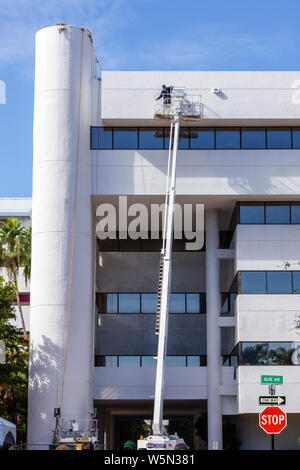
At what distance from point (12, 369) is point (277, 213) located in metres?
17.8

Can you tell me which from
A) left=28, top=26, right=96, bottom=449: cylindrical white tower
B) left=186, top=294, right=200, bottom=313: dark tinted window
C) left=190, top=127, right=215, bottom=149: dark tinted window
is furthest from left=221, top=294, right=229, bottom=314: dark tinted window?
left=190, top=127, right=215, bottom=149: dark tinted window

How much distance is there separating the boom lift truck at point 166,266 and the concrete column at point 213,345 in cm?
431

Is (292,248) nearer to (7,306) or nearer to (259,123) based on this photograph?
(259,123)

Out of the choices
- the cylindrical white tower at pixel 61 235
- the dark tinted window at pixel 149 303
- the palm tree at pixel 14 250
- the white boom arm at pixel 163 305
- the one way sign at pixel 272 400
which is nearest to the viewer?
the one way sign at pixel 272 400

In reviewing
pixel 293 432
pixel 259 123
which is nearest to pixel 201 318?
pixel 293 432

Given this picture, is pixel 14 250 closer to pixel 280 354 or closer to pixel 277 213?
pixel 277 213

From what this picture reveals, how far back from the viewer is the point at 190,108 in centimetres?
4478

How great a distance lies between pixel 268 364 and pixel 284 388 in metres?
1.56

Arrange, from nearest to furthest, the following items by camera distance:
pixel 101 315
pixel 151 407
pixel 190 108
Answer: pixel 190 108, pixel 101 315, pixel 151 407

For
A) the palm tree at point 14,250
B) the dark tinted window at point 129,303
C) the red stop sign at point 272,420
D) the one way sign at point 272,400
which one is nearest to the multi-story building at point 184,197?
the dark tinted window at point 129,303

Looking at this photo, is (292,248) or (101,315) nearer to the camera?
(292,248)

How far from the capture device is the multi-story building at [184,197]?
43.6 meters

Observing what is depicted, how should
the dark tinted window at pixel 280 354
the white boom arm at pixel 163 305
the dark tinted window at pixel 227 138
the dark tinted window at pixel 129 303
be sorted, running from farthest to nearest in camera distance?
the dark tinted window at pixel 129 303 → the dark tinted window at pixel 227 138 → the dark tinted window at pixel 280 354 → the white boom arm at pixel 163 305

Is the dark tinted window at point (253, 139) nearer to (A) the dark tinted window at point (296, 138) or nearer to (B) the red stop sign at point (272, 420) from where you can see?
(A) the dark tinted window at point (296, 138)
